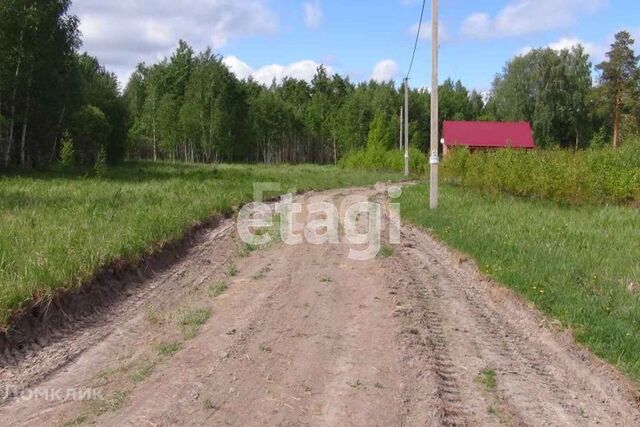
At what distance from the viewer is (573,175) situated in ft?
61.4

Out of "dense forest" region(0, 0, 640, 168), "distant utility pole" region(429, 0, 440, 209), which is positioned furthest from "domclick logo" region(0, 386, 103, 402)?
"dense forest" region(0, 0, 640, 168)

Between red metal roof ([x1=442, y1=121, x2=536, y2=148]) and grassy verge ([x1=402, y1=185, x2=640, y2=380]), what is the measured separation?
3438cm

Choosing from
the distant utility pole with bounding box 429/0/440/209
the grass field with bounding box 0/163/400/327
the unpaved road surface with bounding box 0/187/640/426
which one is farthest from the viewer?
the distant utility pole with bounding box 429/0/440/209

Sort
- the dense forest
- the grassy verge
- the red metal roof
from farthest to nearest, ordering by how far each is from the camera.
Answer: the red metal roof < the dense forest < the grassy verge

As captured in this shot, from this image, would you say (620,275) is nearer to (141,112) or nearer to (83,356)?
(83,356)

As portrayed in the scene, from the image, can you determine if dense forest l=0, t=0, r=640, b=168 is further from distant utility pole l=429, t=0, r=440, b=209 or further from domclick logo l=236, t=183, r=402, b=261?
distant utility pole l=429, t=0, r=440, b=209

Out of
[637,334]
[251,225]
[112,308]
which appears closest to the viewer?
[637,334]

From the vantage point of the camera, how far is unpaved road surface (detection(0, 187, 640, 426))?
13.6 ft

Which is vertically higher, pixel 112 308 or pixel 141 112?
pixel 141 112

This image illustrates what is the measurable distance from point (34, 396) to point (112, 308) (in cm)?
256

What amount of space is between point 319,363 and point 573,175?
16267 millimetres

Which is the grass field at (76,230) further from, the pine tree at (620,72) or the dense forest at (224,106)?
the pine tree at (620,72)

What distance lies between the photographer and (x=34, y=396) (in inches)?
172

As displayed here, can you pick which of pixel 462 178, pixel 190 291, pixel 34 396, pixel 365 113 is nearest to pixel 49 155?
pixel 462 178
